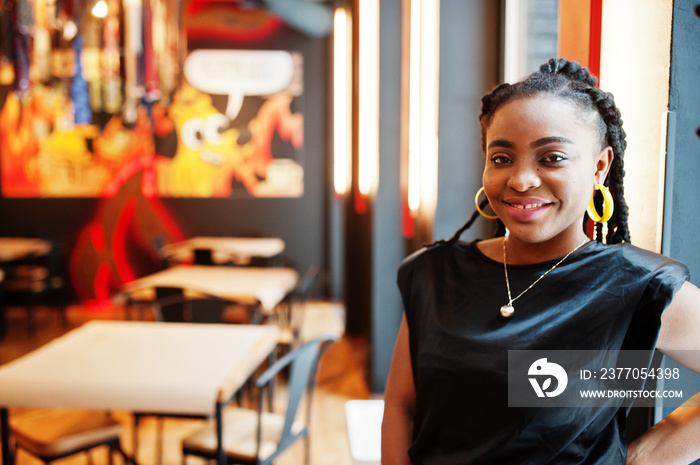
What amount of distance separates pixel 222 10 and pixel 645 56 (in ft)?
18.3

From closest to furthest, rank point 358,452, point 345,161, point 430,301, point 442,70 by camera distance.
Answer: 1. point 430,301
2. point 358,452
3. point 442,70
4. point 345,161

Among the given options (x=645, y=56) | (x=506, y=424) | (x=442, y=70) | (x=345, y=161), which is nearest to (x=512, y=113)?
(x=645, y=56)

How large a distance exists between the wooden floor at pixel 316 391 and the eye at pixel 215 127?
2.07 metres

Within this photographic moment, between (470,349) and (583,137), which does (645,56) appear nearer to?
(583,137)

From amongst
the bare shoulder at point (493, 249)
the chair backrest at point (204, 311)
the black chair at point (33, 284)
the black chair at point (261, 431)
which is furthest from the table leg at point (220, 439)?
the black chair at point (33, 284)

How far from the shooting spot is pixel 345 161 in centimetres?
544

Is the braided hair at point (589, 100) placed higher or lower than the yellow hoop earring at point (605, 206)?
higher

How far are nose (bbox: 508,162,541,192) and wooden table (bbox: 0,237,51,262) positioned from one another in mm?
4565

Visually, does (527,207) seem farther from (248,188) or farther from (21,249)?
(248,188)

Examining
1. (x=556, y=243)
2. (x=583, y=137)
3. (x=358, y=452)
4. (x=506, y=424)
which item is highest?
(x=583, y=137)

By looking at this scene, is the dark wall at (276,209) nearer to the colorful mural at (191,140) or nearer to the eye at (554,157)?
the colorful mural at (191,140)

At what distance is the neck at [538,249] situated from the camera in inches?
37.7

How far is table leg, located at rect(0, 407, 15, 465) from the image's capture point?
67.0 inches

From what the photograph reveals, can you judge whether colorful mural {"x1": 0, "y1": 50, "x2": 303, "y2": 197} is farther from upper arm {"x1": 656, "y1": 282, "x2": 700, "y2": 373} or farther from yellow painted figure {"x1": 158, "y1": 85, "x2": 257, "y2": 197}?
upper arm {"x1": 656, "y1": 282, "x2": 700, "y2": 373}
